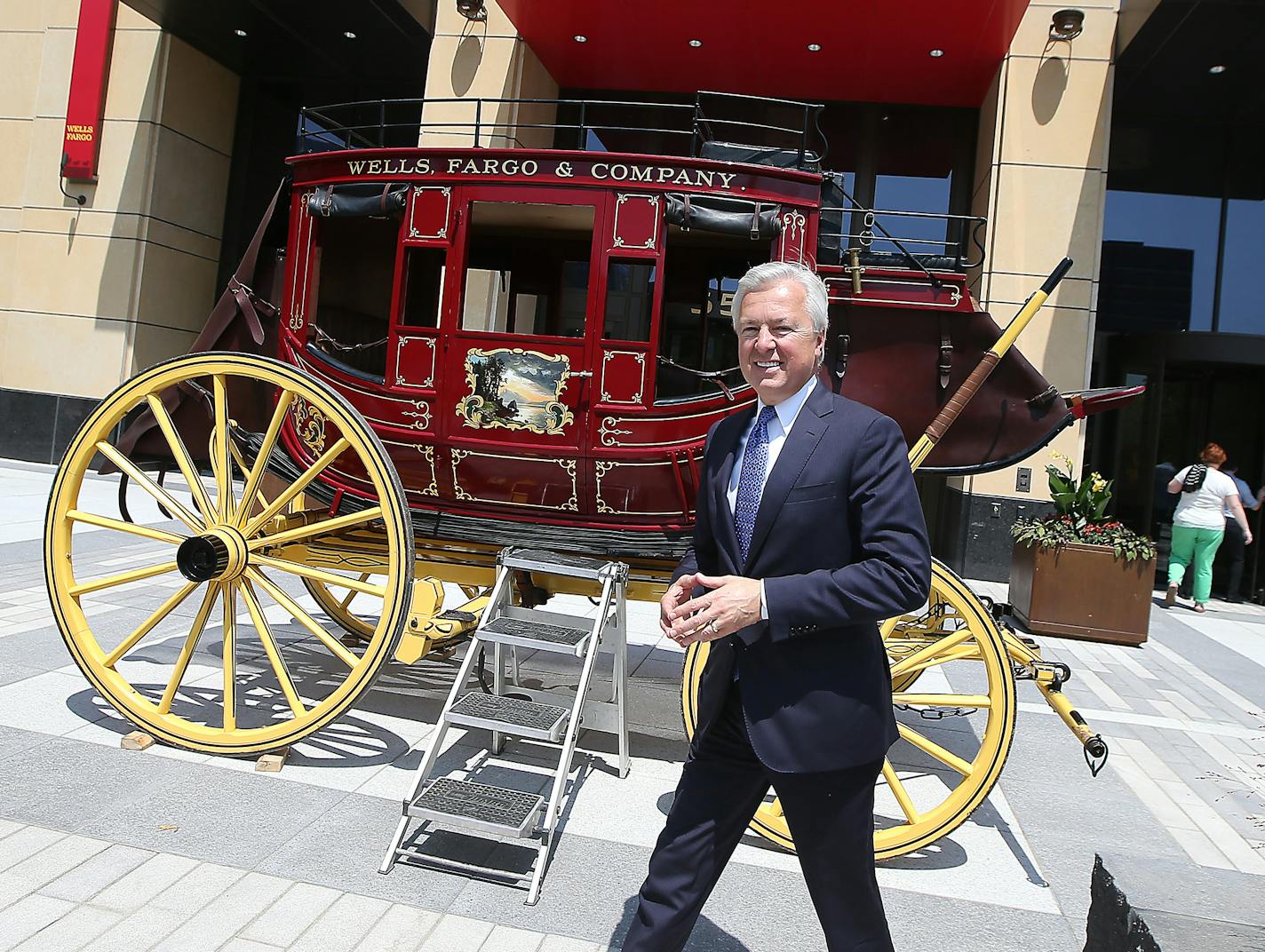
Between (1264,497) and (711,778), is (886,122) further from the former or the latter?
(711,778)

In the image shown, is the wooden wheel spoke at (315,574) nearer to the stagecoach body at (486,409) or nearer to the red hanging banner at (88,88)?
the stagecoach body at (486,409)

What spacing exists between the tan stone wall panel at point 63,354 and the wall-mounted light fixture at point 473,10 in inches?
227

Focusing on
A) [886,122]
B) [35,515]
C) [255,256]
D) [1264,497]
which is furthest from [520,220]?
[1264,497]

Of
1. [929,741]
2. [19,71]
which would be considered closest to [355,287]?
[929,741]

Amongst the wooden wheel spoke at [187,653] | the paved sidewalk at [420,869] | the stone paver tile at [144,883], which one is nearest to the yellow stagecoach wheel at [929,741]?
the paved sidewalk at [420,869]

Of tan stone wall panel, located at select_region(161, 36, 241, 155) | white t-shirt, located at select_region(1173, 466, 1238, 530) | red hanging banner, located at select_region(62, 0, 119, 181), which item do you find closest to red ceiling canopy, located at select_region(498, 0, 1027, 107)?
white t-shirt, located at select_region(1173, 466, 1238, 530)

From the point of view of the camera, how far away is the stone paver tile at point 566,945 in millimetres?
2445

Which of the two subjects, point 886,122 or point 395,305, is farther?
point 886,122

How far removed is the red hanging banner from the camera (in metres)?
11.3

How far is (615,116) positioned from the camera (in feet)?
34.9


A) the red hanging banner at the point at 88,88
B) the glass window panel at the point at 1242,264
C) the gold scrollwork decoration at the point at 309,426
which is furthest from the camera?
the red hanging banner at the point at 88,88

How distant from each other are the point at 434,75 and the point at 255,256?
6550 millimetres

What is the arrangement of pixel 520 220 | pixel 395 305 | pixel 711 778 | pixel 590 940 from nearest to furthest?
1. pixel 711 778
2. pixel 590 940
3. pixel 395 305
4. pixel 520 220

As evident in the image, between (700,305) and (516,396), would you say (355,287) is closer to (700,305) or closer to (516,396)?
(516,396)
